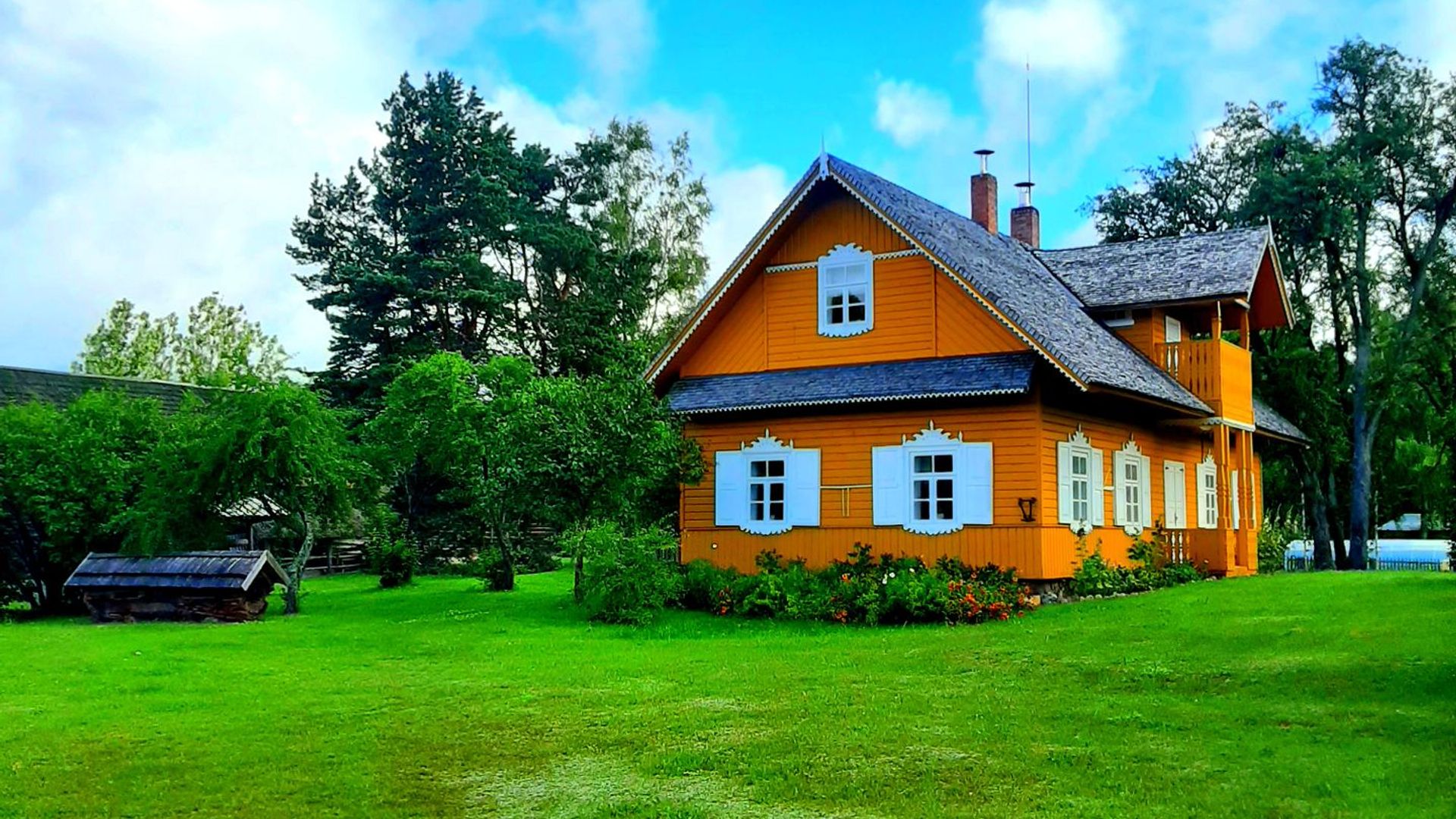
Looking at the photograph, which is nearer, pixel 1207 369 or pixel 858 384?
pixel 858 384

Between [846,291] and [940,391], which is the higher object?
[846,291]

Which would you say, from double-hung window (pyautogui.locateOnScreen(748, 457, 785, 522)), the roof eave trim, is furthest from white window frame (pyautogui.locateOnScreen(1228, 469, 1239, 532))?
double-hung window (pyautogui.locateOnScreen(748, 457, 785, 522))

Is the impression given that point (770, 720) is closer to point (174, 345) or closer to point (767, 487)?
point (767, 487)

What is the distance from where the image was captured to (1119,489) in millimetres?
23797

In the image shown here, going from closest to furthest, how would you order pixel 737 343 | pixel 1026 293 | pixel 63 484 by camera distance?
pixel 1026 293 → pixel 63 484 → pixel 737 343

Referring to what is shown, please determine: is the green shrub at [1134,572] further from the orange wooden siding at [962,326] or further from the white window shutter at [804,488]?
the white window shutter at [804,488]

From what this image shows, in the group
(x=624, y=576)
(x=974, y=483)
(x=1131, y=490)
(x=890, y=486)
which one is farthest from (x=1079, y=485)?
(x=624, y=576)

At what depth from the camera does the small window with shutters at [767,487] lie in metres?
22.8

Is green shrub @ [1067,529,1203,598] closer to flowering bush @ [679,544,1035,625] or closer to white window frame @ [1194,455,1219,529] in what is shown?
flowering bush @ [679,544,1035,625]

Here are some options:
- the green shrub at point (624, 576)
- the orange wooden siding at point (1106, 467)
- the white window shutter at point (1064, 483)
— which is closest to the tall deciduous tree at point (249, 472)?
the green shrub at point (624, 576)

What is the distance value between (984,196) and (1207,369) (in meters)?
6.57

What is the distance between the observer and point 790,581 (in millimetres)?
→ 20594

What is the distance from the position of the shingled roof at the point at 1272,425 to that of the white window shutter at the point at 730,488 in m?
12.0

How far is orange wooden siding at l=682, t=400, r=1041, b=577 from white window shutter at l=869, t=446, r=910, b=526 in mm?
141
